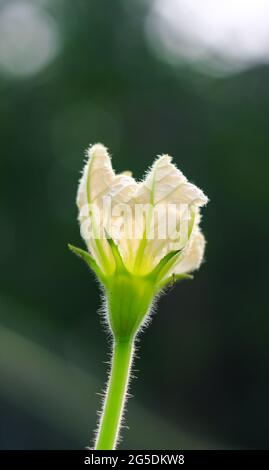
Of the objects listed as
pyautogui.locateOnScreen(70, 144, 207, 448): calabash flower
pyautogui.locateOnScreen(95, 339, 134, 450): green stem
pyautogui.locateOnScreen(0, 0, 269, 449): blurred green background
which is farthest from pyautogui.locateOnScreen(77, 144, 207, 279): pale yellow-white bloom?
pyautogui.locateOnScreen(0, 0, 269, 449): blurred green background

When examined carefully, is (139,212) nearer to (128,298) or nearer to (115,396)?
(128,298)

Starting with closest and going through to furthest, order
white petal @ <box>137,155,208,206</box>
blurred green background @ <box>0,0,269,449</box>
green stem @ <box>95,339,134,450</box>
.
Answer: green stem @ <box>95,339,134,450</box>
white petal @ <box>137,155,208,206</box>
blurred green background @ <box>0,0,269,449</box>

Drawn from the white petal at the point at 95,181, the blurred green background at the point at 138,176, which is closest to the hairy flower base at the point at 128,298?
the white petal at the point at 95,181

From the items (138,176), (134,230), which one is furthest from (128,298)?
(138,176)

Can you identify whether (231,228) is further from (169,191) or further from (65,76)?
(169,191)

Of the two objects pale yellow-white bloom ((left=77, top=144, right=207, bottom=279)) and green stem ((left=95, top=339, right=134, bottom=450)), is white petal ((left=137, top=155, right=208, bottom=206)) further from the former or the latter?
green stem ((left=95, top=339, right=134, bottom=450))

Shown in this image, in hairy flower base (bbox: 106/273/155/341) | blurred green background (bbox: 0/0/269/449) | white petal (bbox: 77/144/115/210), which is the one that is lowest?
hairy flower base (bbox: 106/273/155/341)
